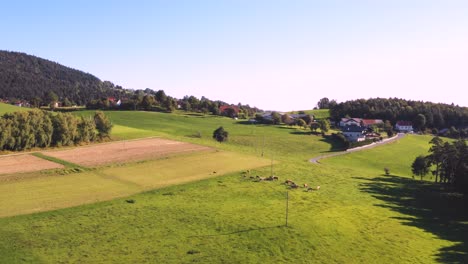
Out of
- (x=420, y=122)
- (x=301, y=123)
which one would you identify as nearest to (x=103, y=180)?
(x=301, y=123)

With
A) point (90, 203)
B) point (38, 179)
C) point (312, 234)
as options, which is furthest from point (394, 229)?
point (38, 179)

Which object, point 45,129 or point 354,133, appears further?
point 354,133

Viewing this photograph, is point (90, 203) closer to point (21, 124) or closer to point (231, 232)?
point (231, 232)

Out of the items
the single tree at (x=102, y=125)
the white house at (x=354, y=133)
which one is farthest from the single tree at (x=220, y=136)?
the white house at (x=354, y=133)

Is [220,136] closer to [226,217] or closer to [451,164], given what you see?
[451,164]

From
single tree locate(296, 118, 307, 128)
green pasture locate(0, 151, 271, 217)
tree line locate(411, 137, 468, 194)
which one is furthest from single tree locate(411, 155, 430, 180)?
single tree locate(296, 118, 307, 128)
